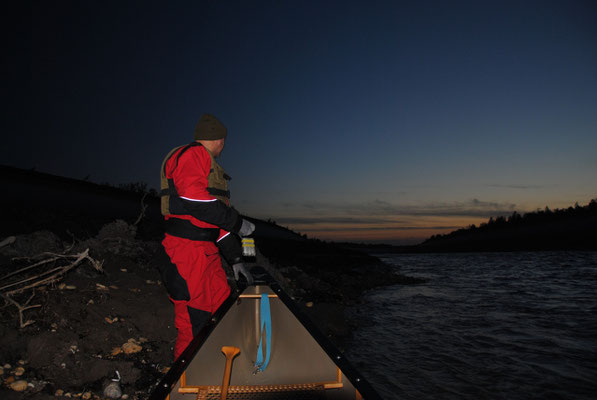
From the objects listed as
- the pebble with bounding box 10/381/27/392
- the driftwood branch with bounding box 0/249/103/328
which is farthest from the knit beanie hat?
the pebble with bounding box 10/381/27/392

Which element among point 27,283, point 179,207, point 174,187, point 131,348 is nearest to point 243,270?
point 179,207

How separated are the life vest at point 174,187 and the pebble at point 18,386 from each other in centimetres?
183

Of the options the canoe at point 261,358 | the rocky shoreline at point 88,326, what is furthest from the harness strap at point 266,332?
the rocky shoreline at point 88,326

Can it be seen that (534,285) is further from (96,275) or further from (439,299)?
(96,275)

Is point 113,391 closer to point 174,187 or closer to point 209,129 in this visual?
point 174,187

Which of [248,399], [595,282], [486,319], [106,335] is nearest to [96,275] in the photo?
[106,335]

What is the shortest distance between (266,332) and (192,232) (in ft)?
4.31

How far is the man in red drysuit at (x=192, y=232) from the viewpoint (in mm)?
3131

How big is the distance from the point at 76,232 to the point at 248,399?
5.94 m

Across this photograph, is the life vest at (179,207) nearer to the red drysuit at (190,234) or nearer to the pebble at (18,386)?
the red drysuit at (190,234)

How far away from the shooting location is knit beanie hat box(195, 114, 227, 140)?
353cm

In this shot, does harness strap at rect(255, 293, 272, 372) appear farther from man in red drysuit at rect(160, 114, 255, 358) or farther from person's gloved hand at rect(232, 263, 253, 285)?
man in red drysuit at rect(160, 114, 255, 358)

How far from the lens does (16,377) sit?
10.0 ft

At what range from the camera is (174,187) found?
330 centimetres
